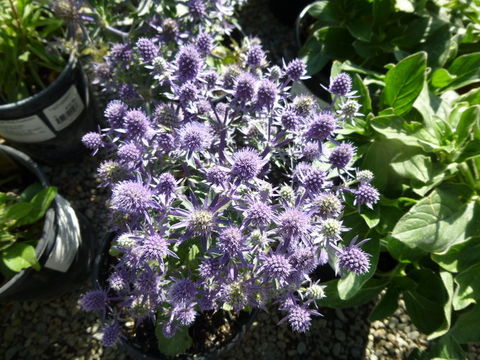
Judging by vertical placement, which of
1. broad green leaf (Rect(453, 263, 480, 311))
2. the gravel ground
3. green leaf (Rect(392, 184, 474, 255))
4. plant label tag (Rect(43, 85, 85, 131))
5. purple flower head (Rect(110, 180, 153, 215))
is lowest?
the gravel ground

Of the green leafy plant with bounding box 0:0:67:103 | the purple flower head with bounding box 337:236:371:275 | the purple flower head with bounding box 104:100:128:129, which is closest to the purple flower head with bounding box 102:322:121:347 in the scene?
the purple flower head with bounding box 104:100:128:129

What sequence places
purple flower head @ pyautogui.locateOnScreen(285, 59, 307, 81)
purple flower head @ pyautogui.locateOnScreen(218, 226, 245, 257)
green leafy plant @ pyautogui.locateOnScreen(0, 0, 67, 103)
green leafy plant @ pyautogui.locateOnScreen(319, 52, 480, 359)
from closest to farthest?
1. purple flower head @ pyautogui.locateOnScreen(218, 226, 245, 257)
2. purple flower head @ pyautogui.locateOnScreen(285, 59, 307, 81)
3. green leafy plant @ pyautogui.locateOnScreen(319, 52, 480, 359)
4. green leafy plant @ pyautogui.locateOnScreen(0, 0, 67, 103)

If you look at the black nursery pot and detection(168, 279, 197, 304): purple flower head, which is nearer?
detection(168, 279, 197, 304): purple flower head

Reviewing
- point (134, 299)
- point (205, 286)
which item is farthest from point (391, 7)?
point (134, 299)

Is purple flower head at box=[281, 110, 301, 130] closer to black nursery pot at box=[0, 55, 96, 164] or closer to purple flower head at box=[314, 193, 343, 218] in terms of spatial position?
purple flower head at box=[314, 193, 343, 218]

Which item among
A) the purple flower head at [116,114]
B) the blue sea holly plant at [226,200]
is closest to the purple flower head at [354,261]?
the blue sea holly plant at [226,200]

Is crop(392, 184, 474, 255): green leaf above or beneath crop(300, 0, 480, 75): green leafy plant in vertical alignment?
beneath

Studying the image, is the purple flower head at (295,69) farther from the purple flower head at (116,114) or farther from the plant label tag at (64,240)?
the plant label tag at (64,240)

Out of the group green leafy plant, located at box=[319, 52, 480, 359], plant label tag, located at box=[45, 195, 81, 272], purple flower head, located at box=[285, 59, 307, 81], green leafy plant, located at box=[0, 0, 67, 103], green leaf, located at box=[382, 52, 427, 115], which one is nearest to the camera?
purple flower head, located at box=[285, 59, 307, 81]
